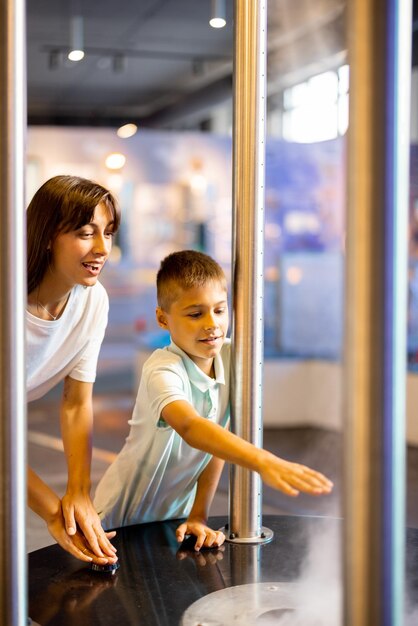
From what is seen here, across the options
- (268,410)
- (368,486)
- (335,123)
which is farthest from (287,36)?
(368,486)

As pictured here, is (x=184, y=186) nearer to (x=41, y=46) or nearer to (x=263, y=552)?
(x=41, y=46)

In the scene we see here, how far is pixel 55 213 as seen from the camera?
4.61 feet

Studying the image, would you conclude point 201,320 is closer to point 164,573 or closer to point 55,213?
point 55,213

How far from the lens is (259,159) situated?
55.5 inches

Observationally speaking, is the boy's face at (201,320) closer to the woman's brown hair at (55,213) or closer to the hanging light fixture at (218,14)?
the woman's brown hair at (55,213)

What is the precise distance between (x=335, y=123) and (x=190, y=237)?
5.54ft

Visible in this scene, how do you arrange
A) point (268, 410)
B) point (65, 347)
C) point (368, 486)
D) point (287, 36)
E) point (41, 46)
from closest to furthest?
point (368, 486) < point (65, 347) < point (268, 410) < point (41, 46) < point (287, 36)

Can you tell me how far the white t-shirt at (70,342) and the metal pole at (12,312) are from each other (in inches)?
32.3

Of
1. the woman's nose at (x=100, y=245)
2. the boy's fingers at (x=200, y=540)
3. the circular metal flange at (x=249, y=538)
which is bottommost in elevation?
the circular metal flange at (x=249, y=538)

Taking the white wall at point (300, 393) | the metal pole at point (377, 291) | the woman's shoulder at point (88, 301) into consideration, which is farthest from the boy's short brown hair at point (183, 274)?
the white wall at point (300, 393)

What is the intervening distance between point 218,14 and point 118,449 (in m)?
2.85

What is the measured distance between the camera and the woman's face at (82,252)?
1382 millimetres

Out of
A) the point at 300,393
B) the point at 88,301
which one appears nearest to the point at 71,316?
the point at 88,301

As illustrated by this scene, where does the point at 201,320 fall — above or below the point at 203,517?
above
